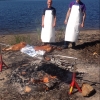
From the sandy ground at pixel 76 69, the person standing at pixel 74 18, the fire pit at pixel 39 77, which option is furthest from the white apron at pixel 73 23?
the fire pit at pixel 39 77

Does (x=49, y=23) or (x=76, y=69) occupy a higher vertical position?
(x=49, y=23)

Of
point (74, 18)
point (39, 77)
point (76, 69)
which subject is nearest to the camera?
point (39, 77)

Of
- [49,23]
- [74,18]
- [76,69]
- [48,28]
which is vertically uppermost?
[74,18]

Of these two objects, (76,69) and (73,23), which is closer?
(76,69)

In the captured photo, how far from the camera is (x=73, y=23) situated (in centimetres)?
925

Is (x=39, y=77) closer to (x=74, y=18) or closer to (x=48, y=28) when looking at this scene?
(x=48, y=28)

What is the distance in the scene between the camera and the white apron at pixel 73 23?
911cm

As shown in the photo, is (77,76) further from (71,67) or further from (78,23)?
(78,23)

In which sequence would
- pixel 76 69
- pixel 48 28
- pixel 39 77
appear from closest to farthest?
pixel 39 77 → pixel 76 69 → pixel 48 28

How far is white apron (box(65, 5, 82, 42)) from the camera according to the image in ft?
29.9

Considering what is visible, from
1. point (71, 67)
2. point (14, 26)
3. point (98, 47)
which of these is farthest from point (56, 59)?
point (14, 26)

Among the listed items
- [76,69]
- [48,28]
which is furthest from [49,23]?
[76,69]

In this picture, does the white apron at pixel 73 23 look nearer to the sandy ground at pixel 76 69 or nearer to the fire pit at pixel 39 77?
the sandy ground at pixel 76 69

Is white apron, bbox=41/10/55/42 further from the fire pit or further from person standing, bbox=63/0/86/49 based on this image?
the fire pit
